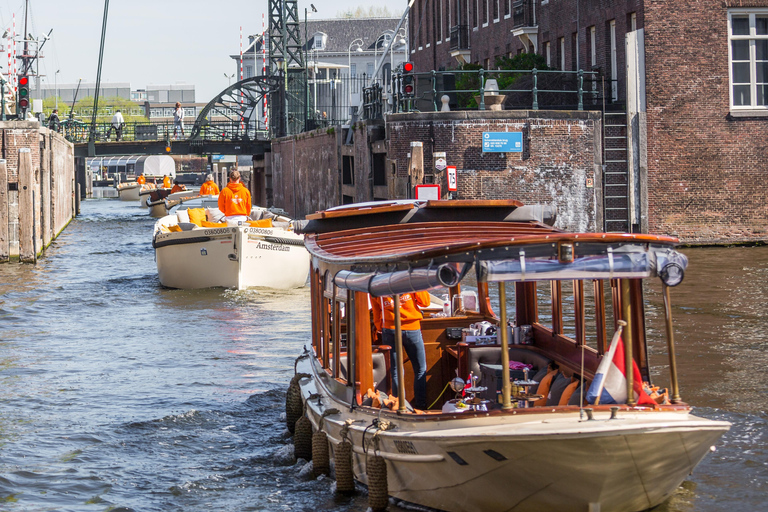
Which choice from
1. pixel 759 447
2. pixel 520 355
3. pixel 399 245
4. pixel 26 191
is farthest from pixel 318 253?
pixel 26 191

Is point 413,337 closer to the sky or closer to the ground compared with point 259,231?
closer to the ground

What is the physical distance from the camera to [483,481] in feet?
23.2

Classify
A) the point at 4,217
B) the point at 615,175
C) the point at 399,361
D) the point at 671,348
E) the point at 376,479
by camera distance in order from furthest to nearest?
the point at 615,175, the point at 4,217, the point at 376,479, the point at 399,361, the point at 671,348

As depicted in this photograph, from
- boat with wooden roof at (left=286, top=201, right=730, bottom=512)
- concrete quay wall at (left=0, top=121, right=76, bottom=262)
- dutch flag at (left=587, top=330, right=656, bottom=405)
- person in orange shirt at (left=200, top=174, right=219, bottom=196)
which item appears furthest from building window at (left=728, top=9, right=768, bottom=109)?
dutch flag at (left=587, top=330, right=656, bottom=405)

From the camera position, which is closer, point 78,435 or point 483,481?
point 483,481

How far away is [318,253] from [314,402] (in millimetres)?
1388

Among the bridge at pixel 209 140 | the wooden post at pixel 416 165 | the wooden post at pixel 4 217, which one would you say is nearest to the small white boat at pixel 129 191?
the bridge at pixel 209 140

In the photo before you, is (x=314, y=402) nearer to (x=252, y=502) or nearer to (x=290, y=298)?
(x=252, y=502)

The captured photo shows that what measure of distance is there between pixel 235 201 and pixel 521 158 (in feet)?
27.4

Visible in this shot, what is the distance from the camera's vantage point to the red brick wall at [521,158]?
2691 cm

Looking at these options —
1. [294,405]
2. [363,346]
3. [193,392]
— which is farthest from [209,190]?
[363,346]

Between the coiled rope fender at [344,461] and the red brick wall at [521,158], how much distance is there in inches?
734

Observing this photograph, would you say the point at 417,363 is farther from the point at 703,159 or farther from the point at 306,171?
the point at 306,171

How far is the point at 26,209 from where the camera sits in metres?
26.4
